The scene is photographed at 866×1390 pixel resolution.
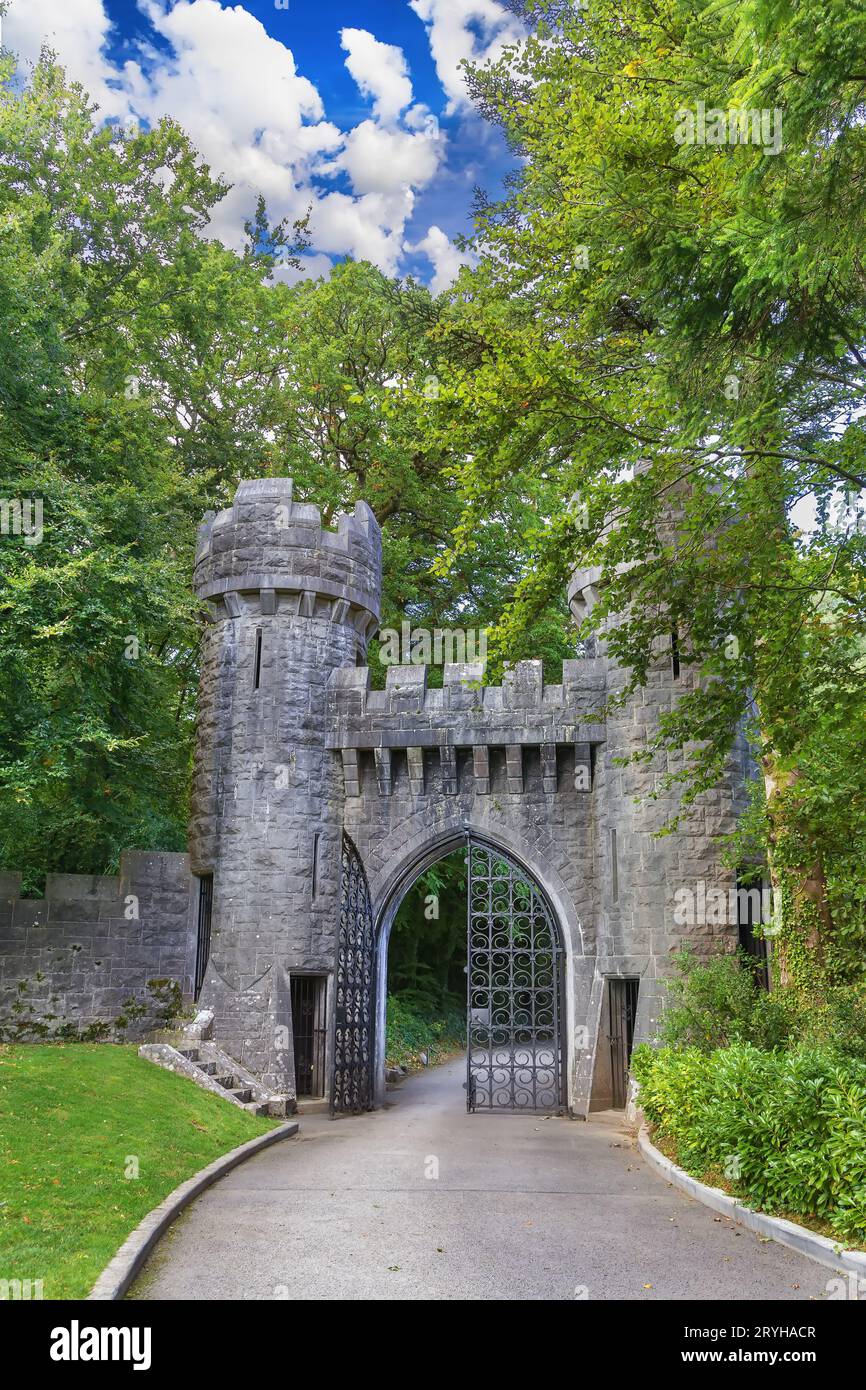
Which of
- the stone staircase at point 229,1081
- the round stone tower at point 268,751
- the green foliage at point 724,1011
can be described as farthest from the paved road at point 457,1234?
the round stone tower at point 268,751

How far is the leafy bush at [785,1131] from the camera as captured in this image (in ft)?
20.8

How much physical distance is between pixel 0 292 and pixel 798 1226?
1170 centimetres

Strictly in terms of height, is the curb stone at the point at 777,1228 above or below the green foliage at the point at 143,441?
below

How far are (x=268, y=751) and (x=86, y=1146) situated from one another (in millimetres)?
7352

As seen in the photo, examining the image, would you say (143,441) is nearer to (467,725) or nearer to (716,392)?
(467,725)

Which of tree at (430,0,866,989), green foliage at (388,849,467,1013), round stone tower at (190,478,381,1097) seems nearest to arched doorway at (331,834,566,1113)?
round stone tower at (190,478,381,1097)

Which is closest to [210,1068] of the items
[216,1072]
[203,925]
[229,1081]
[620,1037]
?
[216,1072]

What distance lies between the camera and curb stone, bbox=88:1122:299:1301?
521cm

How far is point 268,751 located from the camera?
1478cm

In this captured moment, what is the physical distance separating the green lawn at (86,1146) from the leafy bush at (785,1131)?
13.5 ft
